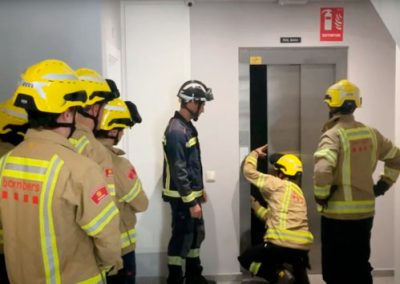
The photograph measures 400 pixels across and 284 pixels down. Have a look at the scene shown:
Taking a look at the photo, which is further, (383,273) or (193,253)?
(383,273)

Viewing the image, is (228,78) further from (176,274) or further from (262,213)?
(176,274)

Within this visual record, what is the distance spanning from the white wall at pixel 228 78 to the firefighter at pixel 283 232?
0.49m

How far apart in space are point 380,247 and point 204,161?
78.4 inches

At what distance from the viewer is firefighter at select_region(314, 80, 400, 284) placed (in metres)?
3.02

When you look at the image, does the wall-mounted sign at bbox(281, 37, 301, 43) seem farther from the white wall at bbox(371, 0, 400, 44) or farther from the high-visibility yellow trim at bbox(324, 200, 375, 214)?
the high-visibility yellow trim at bbox(324, 200, 375, 214)

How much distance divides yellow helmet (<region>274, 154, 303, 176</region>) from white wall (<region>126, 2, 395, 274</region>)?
0.57 metres

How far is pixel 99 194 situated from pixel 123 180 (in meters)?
0.71

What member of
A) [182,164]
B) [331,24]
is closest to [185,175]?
[182,164]

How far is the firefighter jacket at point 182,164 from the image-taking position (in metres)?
3.37

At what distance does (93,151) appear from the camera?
2258mm

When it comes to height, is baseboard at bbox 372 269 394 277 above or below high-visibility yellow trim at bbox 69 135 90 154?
below

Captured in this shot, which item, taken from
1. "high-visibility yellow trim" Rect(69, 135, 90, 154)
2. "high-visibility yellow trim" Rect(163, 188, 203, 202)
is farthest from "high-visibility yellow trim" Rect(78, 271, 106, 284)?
"high-visibility yellow trim" Rect(163, 188, 203, 202)

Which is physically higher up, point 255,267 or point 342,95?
point 342,95

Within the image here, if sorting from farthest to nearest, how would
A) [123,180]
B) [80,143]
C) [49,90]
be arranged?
1. [123,180]
2. [80,143]
3. [49,90]
